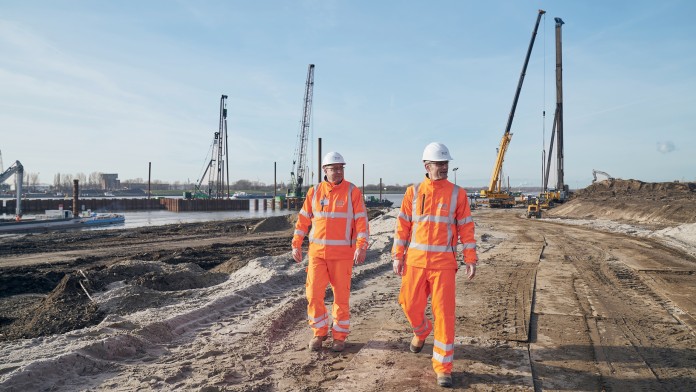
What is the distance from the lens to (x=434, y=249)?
4066 mm

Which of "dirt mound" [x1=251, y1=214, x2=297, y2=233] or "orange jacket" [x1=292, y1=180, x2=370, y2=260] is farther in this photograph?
"dirt mound" [x1=251, y1=214, x2=297, y2=233]

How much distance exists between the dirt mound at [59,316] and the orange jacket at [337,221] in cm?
311

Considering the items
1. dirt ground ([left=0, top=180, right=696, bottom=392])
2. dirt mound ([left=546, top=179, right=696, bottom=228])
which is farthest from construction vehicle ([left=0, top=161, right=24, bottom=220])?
dirt mound ([left=546, top=179, right=696, bottom=228])

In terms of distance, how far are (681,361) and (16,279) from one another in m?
11.3

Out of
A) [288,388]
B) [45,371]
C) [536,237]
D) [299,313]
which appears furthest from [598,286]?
[536,237]

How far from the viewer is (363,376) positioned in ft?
13.0

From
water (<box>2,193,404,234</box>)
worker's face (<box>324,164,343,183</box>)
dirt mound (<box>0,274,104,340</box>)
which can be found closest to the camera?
worker's face (<box>324,164,343,183</box>)

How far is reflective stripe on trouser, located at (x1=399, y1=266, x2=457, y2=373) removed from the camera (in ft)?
12.6

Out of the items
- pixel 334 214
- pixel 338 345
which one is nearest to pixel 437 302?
pixel 338 345

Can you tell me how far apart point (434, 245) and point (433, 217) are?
0.84ft

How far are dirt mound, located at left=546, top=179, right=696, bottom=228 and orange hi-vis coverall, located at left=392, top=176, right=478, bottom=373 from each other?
19.8m

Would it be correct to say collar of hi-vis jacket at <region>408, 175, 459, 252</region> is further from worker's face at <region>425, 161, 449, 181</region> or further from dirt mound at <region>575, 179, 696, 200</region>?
dirt mound at <region>575, 179, 696, 200</region>

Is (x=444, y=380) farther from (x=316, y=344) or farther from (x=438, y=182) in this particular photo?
(x=438, y=182)

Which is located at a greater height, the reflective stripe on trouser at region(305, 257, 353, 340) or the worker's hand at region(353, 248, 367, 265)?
the worker's hand at region(353, 248, 367, 265)
